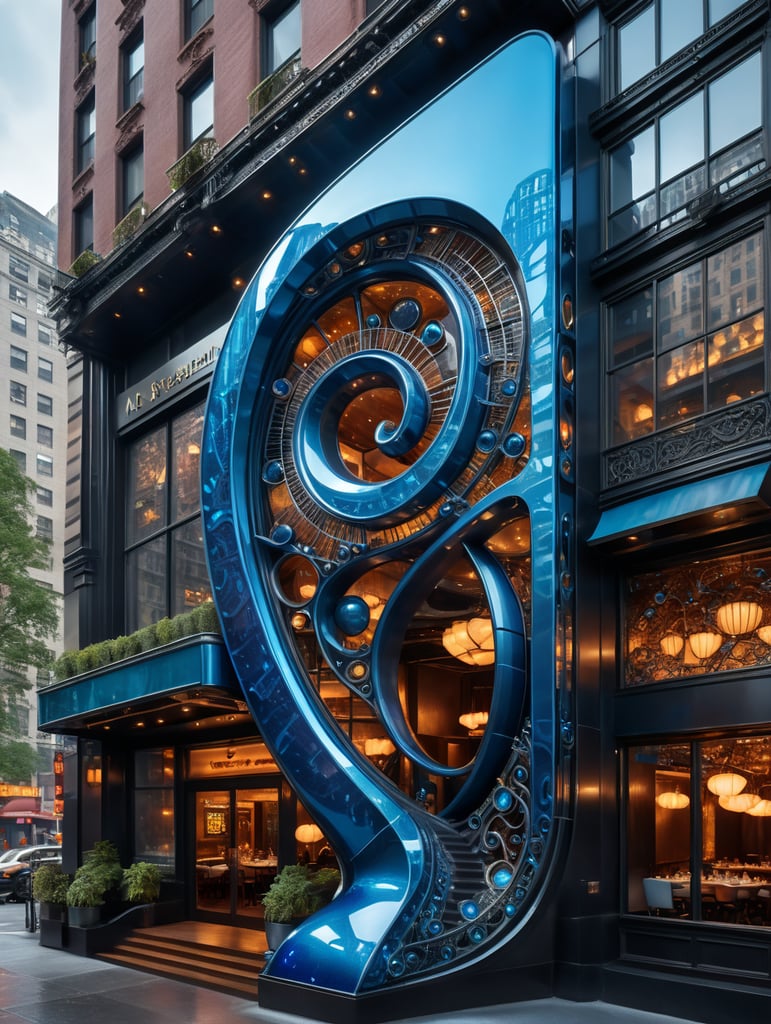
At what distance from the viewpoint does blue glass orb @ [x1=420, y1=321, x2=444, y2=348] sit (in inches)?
671

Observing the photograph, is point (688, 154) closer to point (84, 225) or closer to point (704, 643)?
point (704, 643)

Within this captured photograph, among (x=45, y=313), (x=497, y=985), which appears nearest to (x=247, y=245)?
(x=497, y=985)

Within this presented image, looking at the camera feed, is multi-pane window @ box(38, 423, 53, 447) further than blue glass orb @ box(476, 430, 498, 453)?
Yes

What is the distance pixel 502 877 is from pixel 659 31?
1251cm

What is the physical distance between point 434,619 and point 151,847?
9.88m

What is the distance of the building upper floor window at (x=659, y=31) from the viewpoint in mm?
15789

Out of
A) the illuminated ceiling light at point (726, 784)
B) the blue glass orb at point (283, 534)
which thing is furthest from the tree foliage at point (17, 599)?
the illuminated ceiling light at point (726, 784)

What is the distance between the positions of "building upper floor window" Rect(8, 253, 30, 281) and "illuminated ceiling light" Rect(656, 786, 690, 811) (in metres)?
73.9

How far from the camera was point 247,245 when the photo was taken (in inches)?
933

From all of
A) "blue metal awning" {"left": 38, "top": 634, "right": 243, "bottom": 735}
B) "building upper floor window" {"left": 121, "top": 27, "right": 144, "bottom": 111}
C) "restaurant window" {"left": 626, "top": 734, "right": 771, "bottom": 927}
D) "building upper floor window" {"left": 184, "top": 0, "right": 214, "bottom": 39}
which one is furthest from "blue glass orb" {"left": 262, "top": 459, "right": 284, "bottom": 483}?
"building upper floor window" {"left": 121, "top": 27, "right": 144, "bottom": 111}

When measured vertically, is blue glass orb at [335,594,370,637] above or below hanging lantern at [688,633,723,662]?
above

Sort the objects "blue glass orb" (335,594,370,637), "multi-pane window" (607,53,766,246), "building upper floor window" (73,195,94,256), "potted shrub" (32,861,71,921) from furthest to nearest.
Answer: "building upper floor window" (73,195,94,256)
"potted shrub" (32,861,71,921)
"blue glass orb" (335,594,370,637)
"multi-pane window" (607,53,766,246)

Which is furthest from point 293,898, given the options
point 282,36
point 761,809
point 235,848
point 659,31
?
point 282,36

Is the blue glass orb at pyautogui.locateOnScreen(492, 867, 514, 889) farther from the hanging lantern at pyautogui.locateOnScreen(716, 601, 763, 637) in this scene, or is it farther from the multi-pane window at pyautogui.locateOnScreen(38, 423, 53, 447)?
the multi-pane window at pyautogui.locateOnScreen(38, 423, 53, 447)
